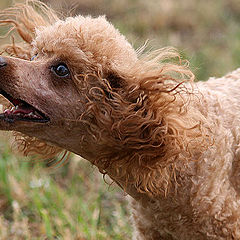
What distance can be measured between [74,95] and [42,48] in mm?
305

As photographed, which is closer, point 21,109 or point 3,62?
point 3,62

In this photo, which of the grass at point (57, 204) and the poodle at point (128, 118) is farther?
the grass at point (57, 204)

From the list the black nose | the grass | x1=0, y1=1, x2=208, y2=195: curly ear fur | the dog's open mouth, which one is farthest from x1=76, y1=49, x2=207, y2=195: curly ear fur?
Result: the grass

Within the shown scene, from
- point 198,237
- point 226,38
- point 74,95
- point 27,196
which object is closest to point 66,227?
point 27,196

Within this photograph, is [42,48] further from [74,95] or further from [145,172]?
[145,172]

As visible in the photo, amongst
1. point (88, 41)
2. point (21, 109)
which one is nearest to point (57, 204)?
point (21, 109)

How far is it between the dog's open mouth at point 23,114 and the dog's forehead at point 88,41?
0.96 feet

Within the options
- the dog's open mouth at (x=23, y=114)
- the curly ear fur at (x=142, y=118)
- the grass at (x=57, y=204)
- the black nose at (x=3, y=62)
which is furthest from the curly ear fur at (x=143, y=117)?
the grass at (x=57, y=204)

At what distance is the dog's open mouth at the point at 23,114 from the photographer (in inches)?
87.5

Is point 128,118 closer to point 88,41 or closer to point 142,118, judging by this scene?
point 142,118

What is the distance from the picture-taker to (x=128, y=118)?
227cm

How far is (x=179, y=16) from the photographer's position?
7.88 meters

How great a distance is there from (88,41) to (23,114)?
1.47ft

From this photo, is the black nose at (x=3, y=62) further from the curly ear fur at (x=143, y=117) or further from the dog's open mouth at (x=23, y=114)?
the curly ear fur at (x=143, y=117)
